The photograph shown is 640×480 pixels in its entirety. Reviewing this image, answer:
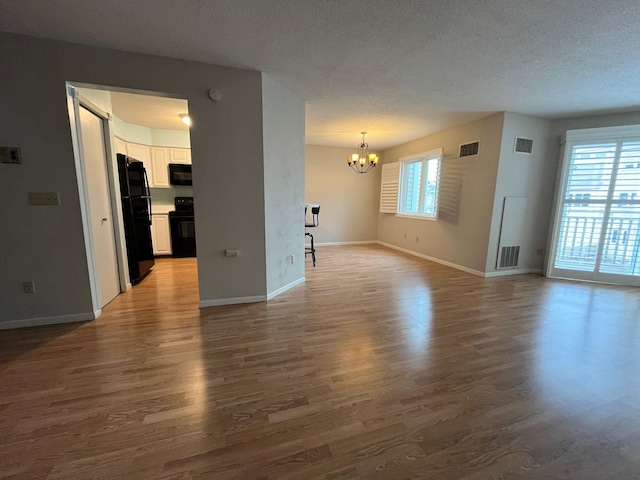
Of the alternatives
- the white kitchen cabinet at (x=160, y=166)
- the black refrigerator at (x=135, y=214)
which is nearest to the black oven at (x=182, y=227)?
the white kitchen cabinet at (x=160, y=166)

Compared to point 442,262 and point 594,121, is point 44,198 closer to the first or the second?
point 442,262

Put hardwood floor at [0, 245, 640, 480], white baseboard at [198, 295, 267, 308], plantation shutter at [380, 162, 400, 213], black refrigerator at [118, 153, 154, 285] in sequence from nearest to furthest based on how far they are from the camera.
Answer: hardwood floor at [0, 245, 640, 480] < white baseboard at [198, 295, 267, 308] < black refrigerator at [118, 153, 154, 285] < plantation shutter at [380, 162, 400, 213]

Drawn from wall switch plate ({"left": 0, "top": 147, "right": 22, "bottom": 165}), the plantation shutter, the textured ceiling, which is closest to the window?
the plantation shutter

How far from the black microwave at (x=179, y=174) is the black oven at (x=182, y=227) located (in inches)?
14.0

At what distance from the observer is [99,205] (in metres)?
2.99

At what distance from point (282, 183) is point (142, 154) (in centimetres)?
353

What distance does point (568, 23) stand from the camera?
1.98 m

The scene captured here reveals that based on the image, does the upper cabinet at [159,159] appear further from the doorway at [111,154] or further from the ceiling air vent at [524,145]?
the ceiling air vent at [524,145]

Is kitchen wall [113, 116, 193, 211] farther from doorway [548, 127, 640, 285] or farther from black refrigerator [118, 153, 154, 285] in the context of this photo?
doorway [548, 127, 640, 285]

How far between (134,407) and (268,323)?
127 cm

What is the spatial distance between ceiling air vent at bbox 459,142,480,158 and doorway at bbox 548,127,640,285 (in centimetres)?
132

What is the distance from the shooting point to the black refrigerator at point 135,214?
360 centimetres

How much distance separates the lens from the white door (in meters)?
2.77

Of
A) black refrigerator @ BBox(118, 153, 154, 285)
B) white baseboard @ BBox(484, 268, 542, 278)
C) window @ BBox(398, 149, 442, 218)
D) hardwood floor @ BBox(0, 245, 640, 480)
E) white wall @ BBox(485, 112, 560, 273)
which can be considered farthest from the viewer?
window @ BBox(398, 149, 442, 218)
